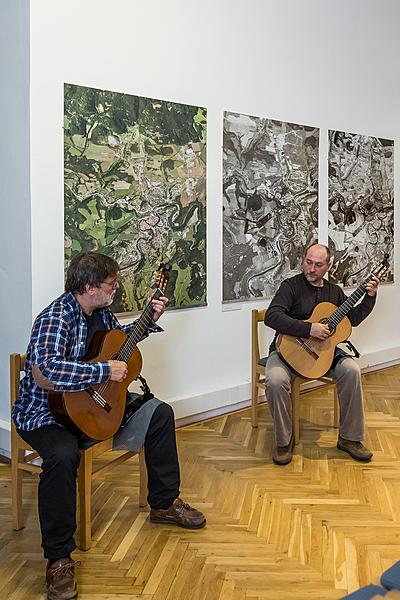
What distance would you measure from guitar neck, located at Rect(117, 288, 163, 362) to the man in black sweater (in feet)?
3.58

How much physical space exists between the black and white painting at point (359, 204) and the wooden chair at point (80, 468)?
333 cm

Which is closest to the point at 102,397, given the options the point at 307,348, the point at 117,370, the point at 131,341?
the point at 117,370

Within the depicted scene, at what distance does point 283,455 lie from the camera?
4.05m

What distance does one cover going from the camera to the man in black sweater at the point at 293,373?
4066 millimetres

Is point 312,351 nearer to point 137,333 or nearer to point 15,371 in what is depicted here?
point 137,333

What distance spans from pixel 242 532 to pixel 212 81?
2.97 m

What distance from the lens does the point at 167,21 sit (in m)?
4.43

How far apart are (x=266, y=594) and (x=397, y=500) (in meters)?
1.18

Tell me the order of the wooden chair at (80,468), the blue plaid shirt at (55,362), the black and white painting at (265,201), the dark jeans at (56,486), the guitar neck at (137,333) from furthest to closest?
1. the black and white painting at (265,201)
2. the guitar neck at (137,333)
3. the wooden chair at (80,468)
4. the blue plaid shirt at (55,362)
5. the dark jeans at (56,486)

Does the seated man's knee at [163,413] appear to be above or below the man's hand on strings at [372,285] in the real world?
below

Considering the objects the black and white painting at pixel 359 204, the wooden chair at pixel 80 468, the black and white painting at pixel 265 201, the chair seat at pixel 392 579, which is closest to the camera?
the chair seat at pixel 392 579

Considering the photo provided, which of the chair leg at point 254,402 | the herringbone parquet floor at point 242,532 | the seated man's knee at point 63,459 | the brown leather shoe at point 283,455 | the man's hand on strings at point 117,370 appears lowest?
→ the herringbone parquet floor at point 242,532

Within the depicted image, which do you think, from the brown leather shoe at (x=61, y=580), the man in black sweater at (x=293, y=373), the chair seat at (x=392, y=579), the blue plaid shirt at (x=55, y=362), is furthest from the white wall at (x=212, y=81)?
the chair seat at (x=392, y=579)

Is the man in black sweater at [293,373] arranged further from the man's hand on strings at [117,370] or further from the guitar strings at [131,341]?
the man's hand on strings at [117,370]
